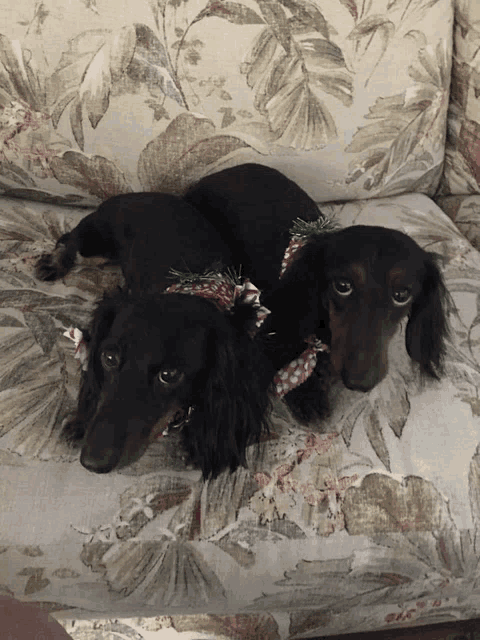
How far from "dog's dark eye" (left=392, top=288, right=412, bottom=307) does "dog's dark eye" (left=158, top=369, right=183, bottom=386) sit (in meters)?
0.38

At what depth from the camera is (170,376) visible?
854 millimetres

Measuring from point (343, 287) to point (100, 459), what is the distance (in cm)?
49

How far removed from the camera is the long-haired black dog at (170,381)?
82 centimetres

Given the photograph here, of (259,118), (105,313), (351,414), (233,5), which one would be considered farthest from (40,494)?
(233,5)

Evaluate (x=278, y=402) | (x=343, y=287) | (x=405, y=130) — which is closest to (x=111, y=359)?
(x=278, y=402)

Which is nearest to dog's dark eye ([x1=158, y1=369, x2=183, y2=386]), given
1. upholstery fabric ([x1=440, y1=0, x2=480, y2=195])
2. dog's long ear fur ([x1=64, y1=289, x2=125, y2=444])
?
dog's long ear fur ([x1=64, y1=289, x2=125, y2=444])

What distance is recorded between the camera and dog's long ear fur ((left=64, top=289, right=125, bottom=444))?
90 centimetres

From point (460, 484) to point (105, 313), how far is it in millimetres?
607

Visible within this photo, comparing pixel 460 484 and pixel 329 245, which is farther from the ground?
pixel 329 245

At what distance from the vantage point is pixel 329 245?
104cm

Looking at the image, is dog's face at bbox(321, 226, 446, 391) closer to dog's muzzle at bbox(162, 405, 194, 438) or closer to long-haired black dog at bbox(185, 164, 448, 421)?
long-haired black dog at bbox(185, 164, 448, 421)

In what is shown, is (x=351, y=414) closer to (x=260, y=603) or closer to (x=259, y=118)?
(x=260, y=603)

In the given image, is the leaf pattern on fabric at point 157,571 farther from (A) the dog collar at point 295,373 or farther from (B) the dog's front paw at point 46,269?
(B) the dog's front paw at point 46,269

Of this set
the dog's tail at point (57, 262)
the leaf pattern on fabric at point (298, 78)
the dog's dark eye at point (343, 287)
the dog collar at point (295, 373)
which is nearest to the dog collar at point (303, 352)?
the dog collar at point (295, 373)
